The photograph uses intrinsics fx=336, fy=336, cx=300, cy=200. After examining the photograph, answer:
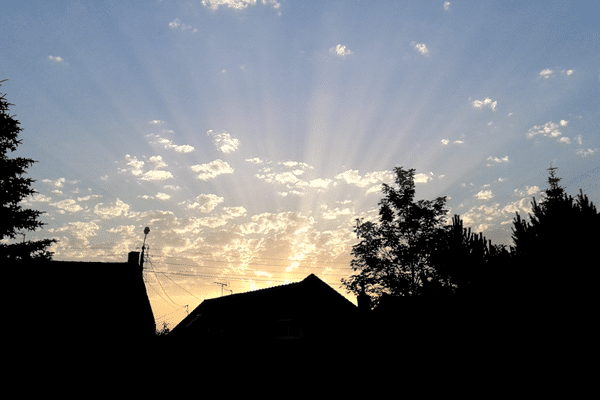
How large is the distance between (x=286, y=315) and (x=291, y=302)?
1.03 metres

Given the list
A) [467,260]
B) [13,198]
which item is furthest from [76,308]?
[467,260]

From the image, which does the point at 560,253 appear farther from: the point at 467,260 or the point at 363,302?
the point at 363,302

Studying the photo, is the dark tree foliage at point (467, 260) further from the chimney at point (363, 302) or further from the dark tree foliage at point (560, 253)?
the chimney at point (363, 302)

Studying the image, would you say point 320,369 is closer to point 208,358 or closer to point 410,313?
point 410,313

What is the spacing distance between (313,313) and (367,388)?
11343 mm

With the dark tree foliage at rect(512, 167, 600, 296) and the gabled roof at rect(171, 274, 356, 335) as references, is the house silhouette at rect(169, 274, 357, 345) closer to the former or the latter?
the gabled roof at rect(171, 274, 356, 335)

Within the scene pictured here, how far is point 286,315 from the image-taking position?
25.1 meters

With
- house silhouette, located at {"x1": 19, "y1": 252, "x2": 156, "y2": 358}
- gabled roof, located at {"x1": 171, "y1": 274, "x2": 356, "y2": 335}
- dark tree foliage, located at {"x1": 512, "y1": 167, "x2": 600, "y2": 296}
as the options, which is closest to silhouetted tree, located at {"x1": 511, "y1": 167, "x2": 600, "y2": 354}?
dark tree foliage, located at {"x1": 512, "y1": 167, "x2": 600, "y2": 296}

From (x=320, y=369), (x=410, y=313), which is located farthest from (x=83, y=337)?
(x=410, y=313)

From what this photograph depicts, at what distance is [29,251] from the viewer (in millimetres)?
22047

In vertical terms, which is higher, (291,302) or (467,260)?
(467,260)

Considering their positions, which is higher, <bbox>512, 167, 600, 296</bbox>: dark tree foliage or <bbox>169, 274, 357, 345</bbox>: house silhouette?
<bbox>512, 167, 600, 296</bbox>: dark tree foliage

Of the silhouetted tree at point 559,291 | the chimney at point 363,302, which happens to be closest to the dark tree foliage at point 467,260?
the silhouetted tree at point 559,291

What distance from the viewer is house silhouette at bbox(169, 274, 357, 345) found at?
2478 cm
